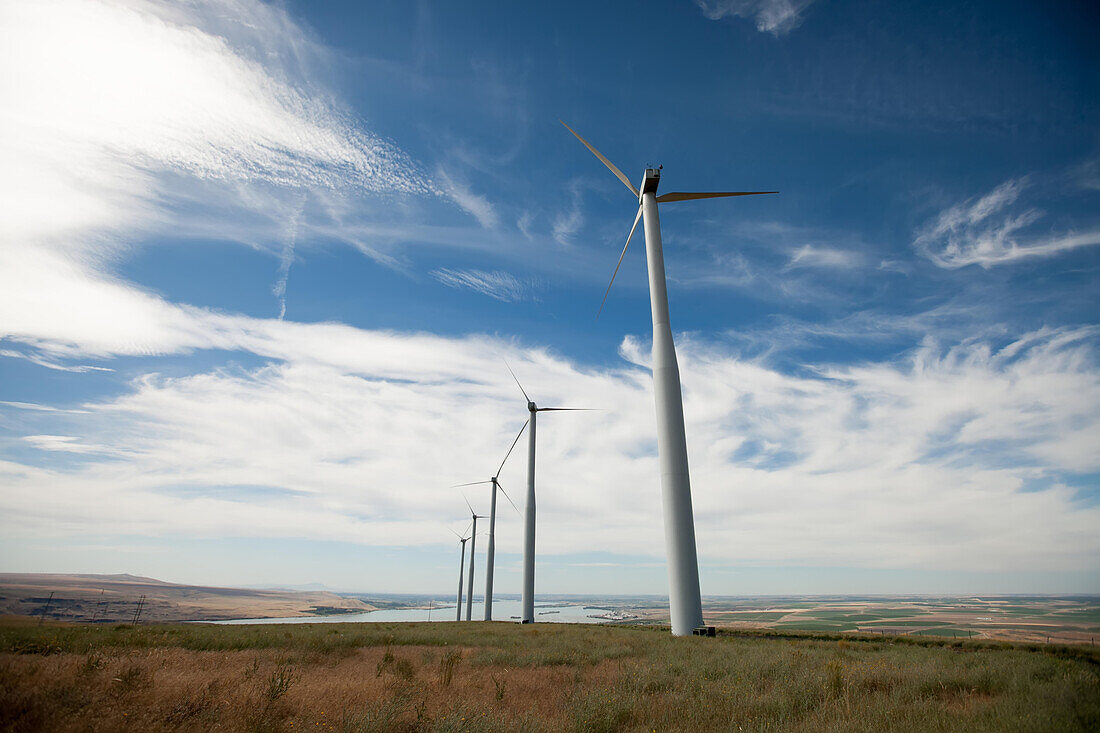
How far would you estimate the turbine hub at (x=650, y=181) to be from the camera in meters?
30.9

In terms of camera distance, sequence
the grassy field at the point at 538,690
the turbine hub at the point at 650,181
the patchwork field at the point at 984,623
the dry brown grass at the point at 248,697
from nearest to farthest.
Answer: the dry brown grass at the point at 248,697 < the grassy field at the point at 538,690 < the patchwork field at the point at 984,623 < the turbine hub at the point at 650,181

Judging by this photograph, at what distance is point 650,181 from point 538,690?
28.5 m

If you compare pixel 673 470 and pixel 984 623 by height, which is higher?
pixel 673 470

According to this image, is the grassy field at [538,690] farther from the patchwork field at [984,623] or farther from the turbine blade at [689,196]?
the turbine blade at [689,196]

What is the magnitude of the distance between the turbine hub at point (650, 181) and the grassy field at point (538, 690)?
84.1 feet

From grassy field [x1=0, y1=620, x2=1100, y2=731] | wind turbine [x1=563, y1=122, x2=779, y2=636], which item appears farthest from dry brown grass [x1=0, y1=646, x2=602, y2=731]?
wind turbine [x1=563, y1=122, x2=779, y2=636]

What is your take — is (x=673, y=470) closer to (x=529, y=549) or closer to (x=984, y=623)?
(x=529, y=549)

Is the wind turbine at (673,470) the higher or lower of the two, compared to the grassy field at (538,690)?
higher

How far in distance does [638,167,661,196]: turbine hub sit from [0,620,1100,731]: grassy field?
25.6 m

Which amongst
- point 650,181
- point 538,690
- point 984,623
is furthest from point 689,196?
point 984,623

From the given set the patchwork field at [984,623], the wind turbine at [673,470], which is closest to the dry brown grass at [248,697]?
the wind turbine at [673,470]

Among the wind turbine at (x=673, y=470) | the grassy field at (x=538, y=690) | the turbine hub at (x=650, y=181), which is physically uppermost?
the turbine hub at (x=650, y=181)

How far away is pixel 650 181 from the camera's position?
1217 inches

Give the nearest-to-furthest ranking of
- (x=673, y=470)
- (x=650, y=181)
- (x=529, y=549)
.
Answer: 1. (x=673, y=470)
2. (x=650, y=181)
3. (x=529, y=549)
